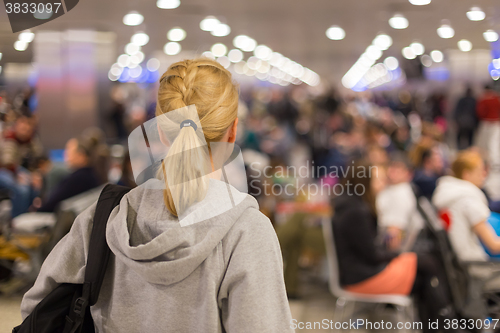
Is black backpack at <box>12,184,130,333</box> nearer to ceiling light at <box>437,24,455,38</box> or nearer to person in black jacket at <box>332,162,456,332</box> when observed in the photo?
person in black jacket at <box>332,162,456,332</box>

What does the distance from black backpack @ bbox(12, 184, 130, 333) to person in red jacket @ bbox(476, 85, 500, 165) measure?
2.77m

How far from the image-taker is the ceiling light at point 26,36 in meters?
2.25

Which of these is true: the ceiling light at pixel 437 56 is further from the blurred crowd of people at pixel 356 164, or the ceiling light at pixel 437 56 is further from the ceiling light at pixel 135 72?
the ceiling light at pixel 135 72

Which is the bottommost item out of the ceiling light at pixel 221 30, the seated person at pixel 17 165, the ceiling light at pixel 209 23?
the seated person at pixel 17 165

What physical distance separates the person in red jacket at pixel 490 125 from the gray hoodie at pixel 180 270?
2.58 metres

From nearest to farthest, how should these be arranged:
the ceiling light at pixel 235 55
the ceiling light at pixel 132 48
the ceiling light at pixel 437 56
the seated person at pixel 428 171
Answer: the ceiling light at pixel 235 55
the ceiling light at pixel 132 48
the ceiling light at pixel 437 56
the seated person at pixel 428 171

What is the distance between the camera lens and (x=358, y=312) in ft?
10.4

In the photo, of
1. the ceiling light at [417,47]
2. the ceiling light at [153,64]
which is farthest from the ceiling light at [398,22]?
the ceiling light at [153,64]

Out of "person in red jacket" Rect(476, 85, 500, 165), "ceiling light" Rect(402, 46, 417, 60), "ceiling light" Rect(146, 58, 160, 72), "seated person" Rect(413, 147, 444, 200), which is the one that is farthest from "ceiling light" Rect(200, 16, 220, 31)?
"seated person" Rect(413, 147, 444, 200)

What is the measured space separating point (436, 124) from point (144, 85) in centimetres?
264

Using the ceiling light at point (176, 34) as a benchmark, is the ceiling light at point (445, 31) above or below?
above

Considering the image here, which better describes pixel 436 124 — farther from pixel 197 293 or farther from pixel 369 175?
pixel 197 293

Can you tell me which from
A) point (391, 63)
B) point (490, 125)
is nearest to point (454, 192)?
point (490, 125)

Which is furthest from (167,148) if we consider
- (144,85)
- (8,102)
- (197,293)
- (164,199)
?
(144,85)
